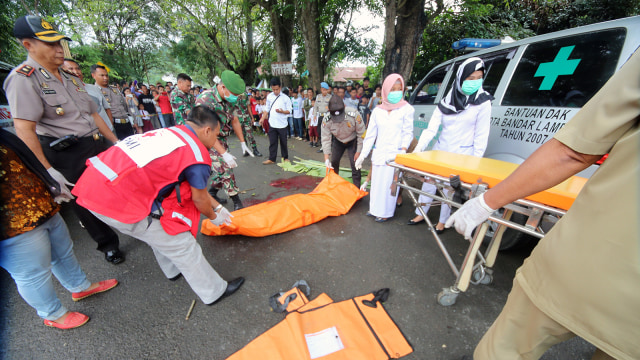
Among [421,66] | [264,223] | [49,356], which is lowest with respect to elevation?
[49,356]

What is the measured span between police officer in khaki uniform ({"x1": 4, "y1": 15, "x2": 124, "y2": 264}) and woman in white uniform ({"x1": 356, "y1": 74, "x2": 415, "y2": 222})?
121 inches

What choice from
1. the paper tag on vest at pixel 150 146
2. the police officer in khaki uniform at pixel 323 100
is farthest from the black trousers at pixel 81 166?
the police officer in khaki uniform at pixel 323 100

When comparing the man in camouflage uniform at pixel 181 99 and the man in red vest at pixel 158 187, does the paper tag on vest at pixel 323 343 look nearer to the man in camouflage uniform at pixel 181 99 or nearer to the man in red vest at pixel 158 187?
the man in red vest at pixel 158 187

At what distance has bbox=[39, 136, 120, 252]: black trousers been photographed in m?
2.23

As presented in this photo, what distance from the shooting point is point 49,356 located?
164cm

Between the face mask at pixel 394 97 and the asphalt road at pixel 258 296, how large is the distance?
1.65 m

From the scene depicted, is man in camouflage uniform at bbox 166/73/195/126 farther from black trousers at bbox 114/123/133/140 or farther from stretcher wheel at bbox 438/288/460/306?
Result: stretcher wheel at bbox 438/288/460/306

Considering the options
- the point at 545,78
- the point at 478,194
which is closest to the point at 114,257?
the point at 478,194

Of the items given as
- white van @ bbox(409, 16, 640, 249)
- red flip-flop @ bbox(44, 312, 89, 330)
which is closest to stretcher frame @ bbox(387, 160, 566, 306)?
white van @ bbox(409, 16, 640, 249)

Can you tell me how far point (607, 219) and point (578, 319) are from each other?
1.14ft

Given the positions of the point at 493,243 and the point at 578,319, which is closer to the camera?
the point at 578,319

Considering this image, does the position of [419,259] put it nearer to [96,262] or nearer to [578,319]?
[578,319]

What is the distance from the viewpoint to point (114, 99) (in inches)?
193

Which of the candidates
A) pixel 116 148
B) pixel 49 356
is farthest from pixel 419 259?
pixel 49 356
